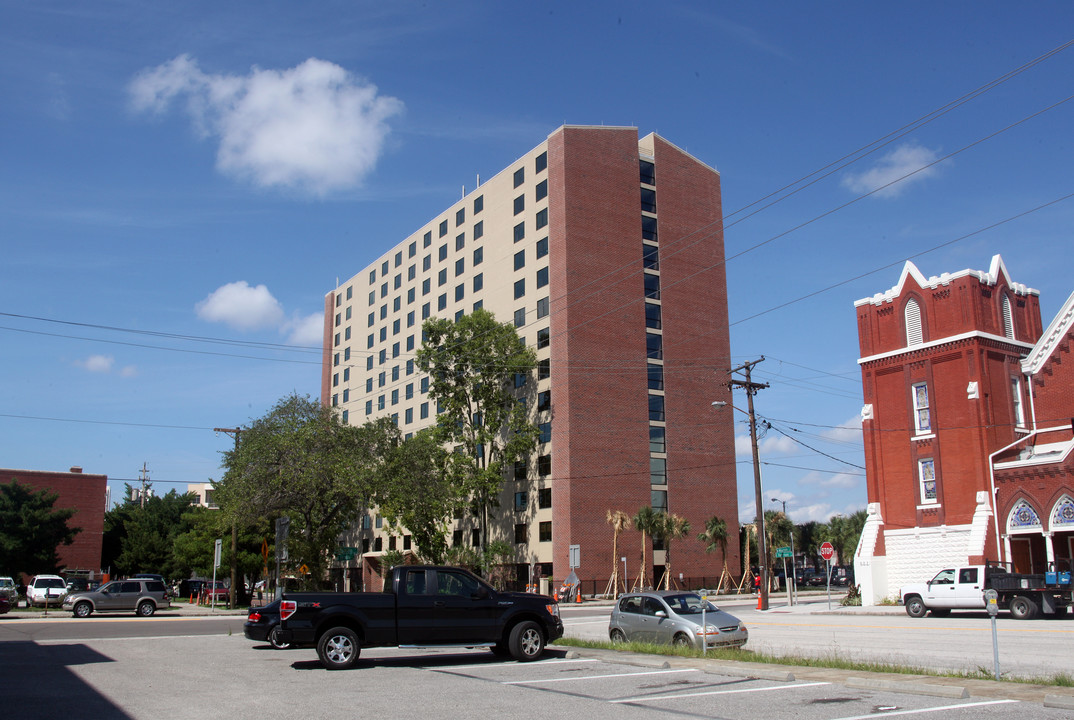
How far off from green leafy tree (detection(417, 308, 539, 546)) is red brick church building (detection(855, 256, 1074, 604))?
24201 millimetres

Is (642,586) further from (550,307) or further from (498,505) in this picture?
(550,307)

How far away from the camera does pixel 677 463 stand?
60.9 meters

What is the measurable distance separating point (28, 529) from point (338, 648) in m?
57.7

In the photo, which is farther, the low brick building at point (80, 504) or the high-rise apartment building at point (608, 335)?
the low brick building at point (80, 504)

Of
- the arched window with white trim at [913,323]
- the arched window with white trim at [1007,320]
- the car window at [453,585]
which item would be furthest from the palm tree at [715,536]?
the car window at [453,585]

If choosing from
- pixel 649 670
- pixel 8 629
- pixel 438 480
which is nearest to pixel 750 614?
pixel 438 480

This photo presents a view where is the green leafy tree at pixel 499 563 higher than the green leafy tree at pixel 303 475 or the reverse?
the reverse

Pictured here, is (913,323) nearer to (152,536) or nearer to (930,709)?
(930,709)

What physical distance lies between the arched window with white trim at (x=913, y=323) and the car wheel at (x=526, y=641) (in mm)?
31199

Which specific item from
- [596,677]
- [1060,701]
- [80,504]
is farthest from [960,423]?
[80,504]

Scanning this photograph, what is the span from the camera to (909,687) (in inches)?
452

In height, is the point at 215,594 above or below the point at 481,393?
below

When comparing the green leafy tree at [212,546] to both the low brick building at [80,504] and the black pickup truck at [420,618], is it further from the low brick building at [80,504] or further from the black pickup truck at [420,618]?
the black pickup truck at [420,618]

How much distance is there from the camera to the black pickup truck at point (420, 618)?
49.9 feet
